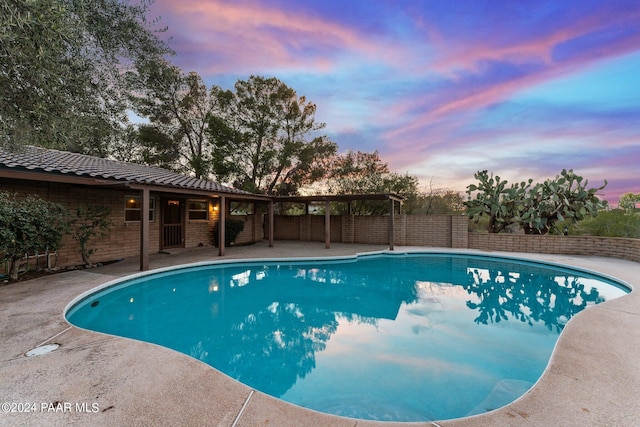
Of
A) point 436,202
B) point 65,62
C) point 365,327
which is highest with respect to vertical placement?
point 65,62

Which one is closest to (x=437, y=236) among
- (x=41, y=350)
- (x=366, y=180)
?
(x=366, y=180)

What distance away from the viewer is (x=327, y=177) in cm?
1870

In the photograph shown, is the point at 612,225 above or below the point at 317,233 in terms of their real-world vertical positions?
above

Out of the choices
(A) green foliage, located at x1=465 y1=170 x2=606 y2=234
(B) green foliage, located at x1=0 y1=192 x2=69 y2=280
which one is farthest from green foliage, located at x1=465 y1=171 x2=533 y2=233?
(B) green foliage, located at x1=0 y1=192 x2=69 y2=280

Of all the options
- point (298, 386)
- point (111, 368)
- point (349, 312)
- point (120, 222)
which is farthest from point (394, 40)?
point (120, 222)

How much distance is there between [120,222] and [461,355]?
36.1 ft

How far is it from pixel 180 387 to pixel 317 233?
1398 cm

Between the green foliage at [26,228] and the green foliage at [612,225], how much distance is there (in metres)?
19.1

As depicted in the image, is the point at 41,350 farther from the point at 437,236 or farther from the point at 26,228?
the point at 437,236

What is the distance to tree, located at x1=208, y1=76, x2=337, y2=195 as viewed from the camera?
695 inches

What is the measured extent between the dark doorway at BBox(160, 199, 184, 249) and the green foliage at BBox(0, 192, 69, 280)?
465cm

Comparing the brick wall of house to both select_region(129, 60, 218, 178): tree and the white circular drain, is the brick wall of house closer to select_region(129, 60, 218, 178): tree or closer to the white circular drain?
the white circular drain

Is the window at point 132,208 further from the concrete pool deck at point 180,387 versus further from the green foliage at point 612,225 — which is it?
the green foliage at point 612,225

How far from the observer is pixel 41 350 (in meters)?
3.17
